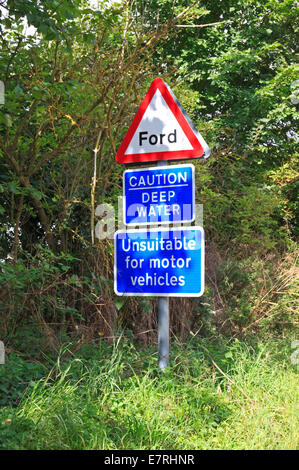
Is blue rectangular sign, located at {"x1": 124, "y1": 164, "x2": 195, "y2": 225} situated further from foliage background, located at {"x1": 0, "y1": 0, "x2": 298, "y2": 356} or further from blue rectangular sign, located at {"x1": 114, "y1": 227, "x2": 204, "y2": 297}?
foliage background, located at {"x1": 0, "y1": 0, "x2": 298, "y2": 356}

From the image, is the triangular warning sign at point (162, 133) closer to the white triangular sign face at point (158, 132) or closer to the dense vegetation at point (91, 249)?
the white triangular sign face at point (158, 132)

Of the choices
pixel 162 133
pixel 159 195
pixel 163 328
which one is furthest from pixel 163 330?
pixel 162 133

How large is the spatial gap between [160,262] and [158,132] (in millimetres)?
1058

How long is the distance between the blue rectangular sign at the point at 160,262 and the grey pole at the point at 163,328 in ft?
0.49

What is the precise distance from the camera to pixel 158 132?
175 inches

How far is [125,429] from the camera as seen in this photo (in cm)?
359

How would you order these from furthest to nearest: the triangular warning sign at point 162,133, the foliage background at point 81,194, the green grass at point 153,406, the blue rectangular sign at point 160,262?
the foliage background at point 81,194 < the triangular warning sign at point 162,133 < the blue rectangular sign at point 160,262 < the green grass at point 153,406

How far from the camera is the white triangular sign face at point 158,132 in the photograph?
14.3ft

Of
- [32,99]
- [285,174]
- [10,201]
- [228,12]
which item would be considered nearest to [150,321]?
[10,201]

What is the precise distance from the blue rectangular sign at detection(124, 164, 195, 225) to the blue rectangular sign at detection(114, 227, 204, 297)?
10 centimetres

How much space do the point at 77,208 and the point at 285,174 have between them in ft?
24.6

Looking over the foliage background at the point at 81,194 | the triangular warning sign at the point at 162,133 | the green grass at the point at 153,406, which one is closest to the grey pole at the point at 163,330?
the green grass at the point at 153,406

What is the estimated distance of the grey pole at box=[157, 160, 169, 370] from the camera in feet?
14.4

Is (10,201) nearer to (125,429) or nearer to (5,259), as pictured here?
(5,259)
